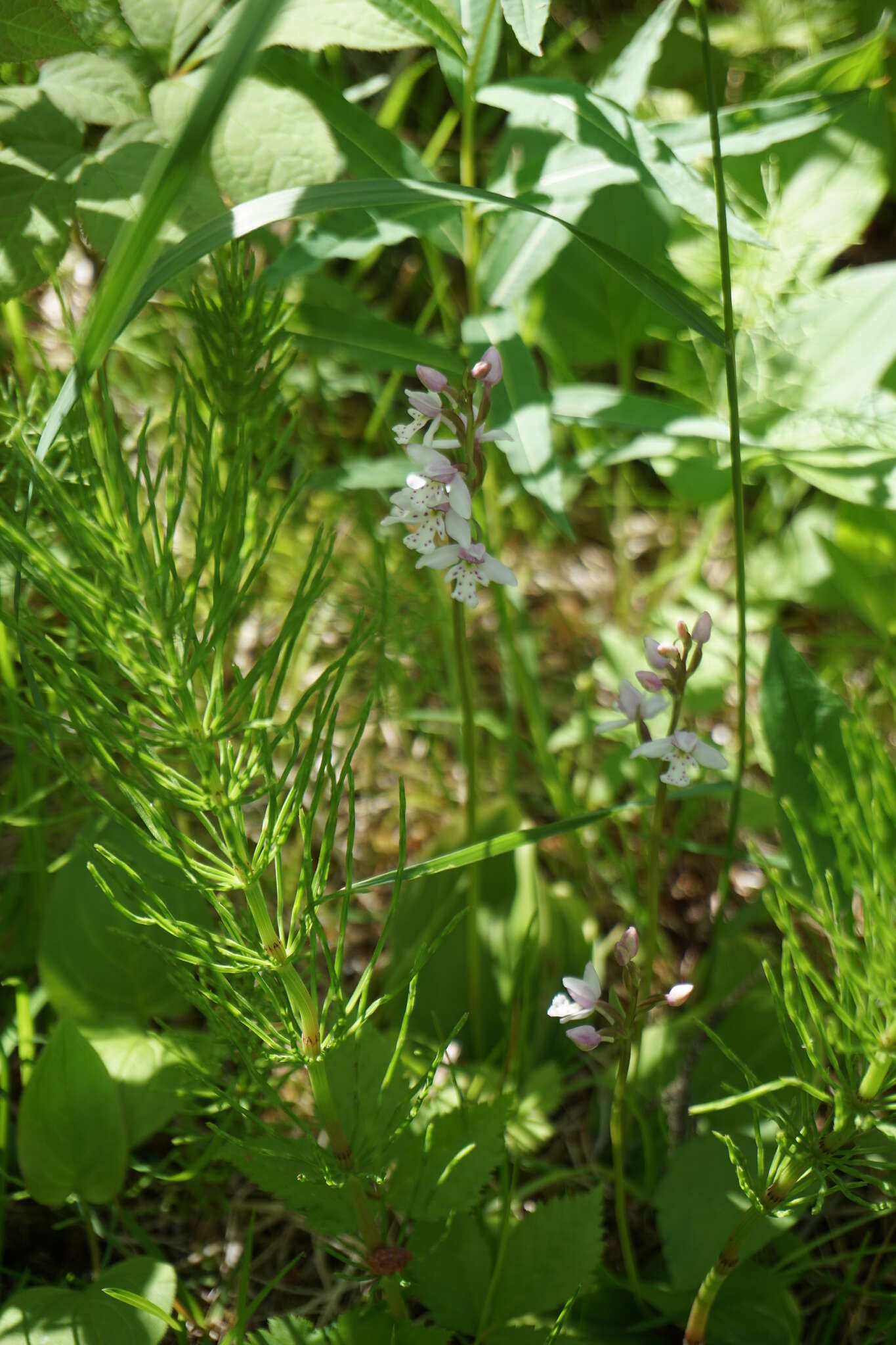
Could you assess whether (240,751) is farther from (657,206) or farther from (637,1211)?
(657,206)

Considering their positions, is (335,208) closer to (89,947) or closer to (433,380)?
(433,380)

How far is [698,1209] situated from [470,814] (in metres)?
0.57

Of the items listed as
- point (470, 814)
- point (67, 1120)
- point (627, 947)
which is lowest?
point (67, 1120)

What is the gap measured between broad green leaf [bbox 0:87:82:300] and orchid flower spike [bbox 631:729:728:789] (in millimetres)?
894

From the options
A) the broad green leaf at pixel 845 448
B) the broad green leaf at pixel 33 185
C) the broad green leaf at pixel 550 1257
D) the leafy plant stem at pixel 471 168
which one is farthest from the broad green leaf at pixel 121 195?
the broad green leaf at pixel 550 1257

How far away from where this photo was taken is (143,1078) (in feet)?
4.60

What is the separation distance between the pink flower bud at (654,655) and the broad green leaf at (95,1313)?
88 cm

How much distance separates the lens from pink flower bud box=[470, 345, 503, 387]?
3.46ft

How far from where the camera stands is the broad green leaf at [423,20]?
128 cm

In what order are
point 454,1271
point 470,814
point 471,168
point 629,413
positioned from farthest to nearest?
point 629,413 < point 471,168 < point 470,814 < point 454,1271

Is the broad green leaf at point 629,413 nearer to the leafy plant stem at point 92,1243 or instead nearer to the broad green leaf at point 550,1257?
the broad green leaf at point 550,1257

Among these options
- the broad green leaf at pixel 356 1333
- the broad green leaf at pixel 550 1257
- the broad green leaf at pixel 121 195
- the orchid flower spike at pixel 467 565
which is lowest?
the broad green leaf at pixel 550 1257

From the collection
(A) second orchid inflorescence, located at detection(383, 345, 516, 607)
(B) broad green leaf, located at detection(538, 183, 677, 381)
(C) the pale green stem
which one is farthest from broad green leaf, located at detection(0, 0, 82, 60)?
(C) the pale green stem

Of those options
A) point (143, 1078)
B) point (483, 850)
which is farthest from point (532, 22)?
point (143, 1078)
